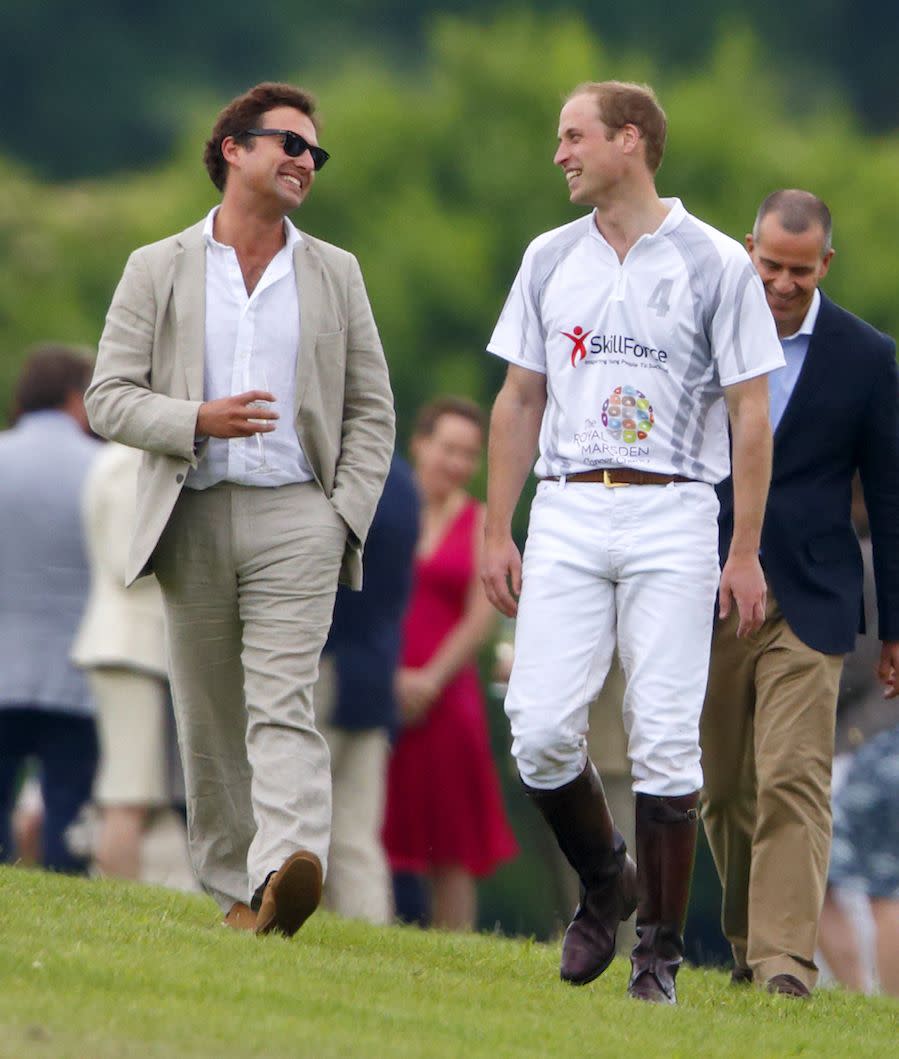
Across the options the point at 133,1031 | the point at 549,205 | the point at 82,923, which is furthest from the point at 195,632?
the point at 549,205

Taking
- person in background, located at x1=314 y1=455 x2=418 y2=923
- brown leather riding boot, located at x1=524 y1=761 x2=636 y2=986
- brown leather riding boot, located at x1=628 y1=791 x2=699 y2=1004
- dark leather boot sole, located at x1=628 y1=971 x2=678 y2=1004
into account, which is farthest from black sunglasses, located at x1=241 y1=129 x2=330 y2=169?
dark leather boot sole, located at x1=628 y1=971 x2=678 y2=1004

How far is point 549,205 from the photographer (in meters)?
42.2

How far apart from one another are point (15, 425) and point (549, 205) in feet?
102

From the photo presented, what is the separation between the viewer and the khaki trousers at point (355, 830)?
10.8 meters

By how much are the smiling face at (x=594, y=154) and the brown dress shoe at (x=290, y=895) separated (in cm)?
200

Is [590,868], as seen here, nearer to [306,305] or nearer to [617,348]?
[617,348]

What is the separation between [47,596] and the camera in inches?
449

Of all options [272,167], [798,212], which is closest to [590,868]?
[798,212]

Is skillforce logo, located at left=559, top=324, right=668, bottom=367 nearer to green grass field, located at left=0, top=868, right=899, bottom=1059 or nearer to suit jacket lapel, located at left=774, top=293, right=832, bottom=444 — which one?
suit jacket lapel, located at left=774, top=293, right=832, bottom=444

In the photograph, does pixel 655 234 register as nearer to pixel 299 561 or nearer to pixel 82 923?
pixel 299 561

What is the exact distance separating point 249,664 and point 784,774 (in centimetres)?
162

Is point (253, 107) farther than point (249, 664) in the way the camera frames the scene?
Yes

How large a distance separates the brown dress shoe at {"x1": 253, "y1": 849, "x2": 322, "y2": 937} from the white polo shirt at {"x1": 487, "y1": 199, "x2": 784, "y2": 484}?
50.2 inches

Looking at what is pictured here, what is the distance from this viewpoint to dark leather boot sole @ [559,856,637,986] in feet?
25.3
